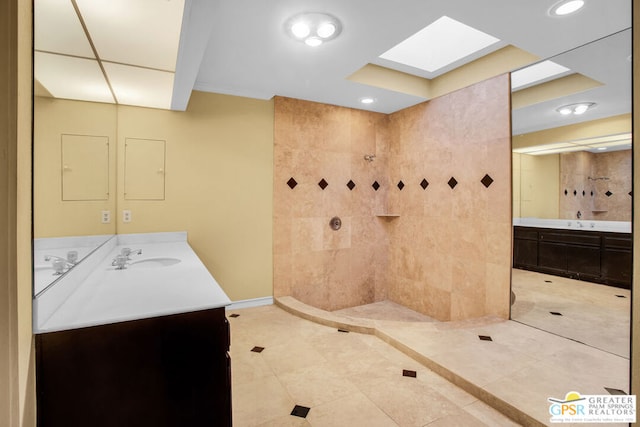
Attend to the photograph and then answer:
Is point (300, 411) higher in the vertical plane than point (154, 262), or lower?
lower

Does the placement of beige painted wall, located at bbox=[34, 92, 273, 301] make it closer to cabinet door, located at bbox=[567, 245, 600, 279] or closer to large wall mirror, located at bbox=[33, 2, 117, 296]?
large wall mirror, located at bbox=[33, 2, 117, 296]

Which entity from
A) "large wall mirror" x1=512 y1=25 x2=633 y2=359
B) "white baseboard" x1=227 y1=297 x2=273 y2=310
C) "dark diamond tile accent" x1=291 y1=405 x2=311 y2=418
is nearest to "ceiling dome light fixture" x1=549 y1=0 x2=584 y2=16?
"large wall mirror" x1=512 y1=25 x2=633 y2=359

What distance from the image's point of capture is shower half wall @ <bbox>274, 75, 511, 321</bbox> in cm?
319

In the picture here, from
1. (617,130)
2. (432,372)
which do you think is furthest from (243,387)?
(617,130)

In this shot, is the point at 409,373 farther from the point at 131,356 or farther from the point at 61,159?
the point at 61,159

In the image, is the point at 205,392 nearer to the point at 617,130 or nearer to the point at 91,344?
the point at 91,344

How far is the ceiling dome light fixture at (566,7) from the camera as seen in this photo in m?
1.94

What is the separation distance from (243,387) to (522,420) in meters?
1.63

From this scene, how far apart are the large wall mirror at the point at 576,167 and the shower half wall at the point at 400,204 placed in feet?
0.53

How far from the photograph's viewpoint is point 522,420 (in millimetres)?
1725

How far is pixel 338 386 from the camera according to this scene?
6.86ft

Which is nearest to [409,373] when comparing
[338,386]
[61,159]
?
[338,386]

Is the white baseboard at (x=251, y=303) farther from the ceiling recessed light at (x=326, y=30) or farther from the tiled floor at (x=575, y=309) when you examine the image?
the ceiling recessed light at (x=326, y=30)

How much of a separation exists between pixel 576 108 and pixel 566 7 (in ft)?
3.20
